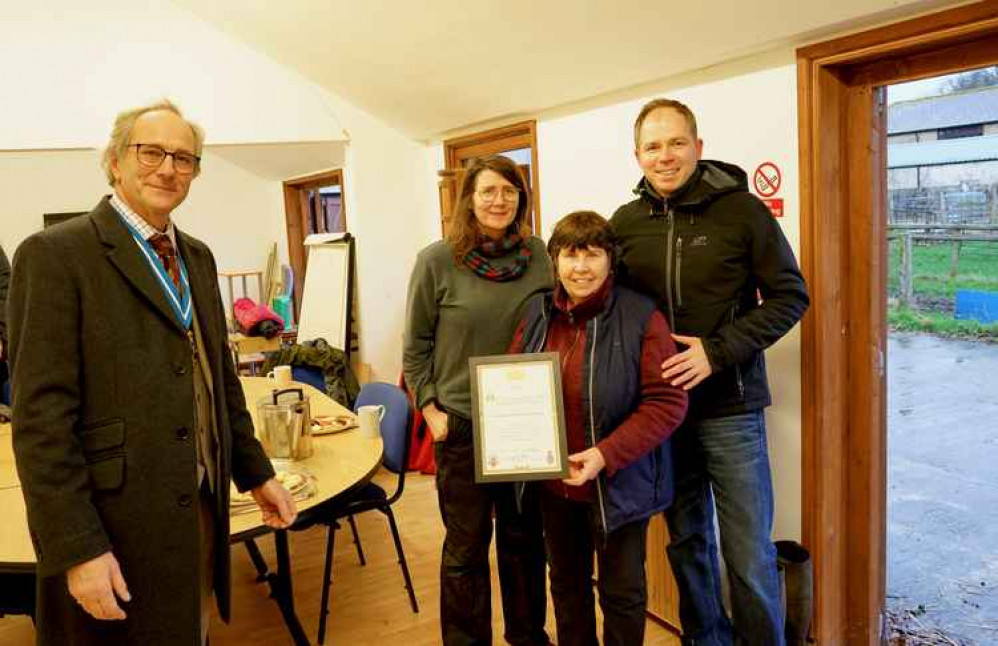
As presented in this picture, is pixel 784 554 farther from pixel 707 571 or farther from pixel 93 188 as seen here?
pixel 93 188

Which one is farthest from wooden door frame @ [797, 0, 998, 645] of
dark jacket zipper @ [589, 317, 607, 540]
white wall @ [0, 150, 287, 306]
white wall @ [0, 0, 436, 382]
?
white wall @ [0, 150, 287, 306]

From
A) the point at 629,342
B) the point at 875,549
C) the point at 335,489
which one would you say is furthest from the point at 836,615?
the point at 335,489

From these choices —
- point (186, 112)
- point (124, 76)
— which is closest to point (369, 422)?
point (186, 112)

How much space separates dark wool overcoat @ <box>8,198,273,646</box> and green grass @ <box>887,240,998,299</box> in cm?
204

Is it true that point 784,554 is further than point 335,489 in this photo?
Yes

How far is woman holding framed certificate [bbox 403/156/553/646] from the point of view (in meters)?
2.11

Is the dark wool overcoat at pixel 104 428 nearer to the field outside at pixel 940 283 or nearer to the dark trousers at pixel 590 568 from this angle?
the dark trousers at pixel 590 568

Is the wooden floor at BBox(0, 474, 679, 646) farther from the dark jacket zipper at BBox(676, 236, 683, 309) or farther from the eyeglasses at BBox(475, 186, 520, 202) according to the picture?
the eyeglasses at BBox(475, 186, 520, 202)

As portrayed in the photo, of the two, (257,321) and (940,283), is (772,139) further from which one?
(257,321)

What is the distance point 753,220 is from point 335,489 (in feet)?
4.48

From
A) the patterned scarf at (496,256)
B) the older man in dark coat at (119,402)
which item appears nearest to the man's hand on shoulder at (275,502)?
the older man in dark coat at (119,402)

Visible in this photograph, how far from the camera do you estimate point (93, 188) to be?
211 inches

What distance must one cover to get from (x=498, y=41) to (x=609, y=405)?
5.86 feet

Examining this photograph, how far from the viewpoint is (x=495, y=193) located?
2094 mm
